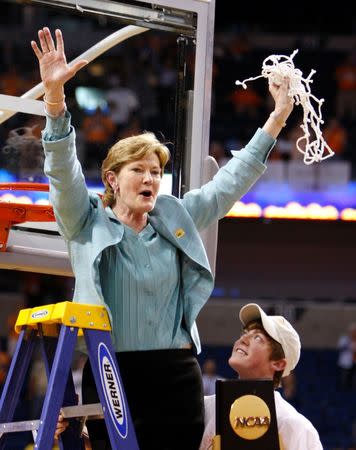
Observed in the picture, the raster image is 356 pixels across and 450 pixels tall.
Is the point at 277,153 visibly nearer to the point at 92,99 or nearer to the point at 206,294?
the point at 92,99

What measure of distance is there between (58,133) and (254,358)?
1439 millimetres

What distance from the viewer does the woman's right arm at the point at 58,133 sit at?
112 inches

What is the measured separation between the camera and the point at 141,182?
3057 millimetres

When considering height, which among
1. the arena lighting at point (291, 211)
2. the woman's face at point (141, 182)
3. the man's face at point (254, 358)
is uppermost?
the arena lighting at point (291, 211)

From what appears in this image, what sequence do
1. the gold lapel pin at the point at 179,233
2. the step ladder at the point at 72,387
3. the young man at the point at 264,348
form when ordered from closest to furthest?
the step ladder at the point at 72,387, the gold lapel pin at the point at 179,233, the young man at the point at 264,348

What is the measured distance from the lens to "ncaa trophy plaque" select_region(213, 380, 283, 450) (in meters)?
3.12

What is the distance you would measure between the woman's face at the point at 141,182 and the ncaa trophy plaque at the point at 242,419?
589 mm

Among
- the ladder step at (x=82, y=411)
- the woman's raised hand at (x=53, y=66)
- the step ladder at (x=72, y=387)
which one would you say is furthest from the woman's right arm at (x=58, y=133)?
the ladder step at (x=82, y=411)

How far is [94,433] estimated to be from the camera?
302 cm

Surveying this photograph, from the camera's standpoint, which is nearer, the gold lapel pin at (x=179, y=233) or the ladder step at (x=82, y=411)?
the ladder step at (x=82, y=411)

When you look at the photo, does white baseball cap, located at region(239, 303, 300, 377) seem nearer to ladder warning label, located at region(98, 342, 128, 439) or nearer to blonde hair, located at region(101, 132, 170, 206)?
blonde hair, located at region(101, 132, 170, 206)

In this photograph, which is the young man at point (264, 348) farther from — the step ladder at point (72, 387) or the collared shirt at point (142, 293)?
the step ladder at point (72, 387)

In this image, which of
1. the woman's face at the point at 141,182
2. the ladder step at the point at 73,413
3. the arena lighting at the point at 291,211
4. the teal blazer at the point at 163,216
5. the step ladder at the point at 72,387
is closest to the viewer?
the step ladder at the point at 72,387

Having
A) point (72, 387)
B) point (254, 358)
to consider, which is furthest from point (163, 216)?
point (254, 358)
